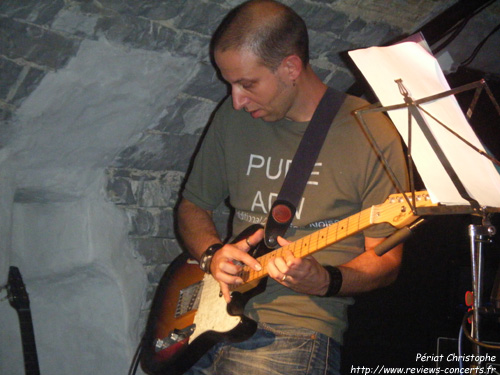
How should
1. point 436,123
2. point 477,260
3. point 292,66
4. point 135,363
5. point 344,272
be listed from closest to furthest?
point 436,123 → point 477,260 → point 344,272 → point 292,66 → point 135,363

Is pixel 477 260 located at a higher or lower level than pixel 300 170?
lower

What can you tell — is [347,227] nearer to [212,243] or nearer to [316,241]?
[316,241]

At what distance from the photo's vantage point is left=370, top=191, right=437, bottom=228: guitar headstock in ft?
4.35

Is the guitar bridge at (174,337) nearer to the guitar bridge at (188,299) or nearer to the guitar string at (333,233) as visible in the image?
the guitar bridge at (188,299)

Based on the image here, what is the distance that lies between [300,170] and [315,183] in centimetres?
7

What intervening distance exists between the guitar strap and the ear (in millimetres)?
130

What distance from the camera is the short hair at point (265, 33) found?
1.84m

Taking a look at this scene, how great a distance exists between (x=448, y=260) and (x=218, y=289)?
4.37 ft

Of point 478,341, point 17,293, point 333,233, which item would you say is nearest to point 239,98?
point 333,233

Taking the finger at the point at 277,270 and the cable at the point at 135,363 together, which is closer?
the finger at the point at 277,270

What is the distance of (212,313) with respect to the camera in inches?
73.3

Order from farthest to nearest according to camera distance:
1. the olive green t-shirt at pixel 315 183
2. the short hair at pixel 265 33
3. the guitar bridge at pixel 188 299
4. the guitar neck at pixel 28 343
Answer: the guitar neck at pixel 28 343, the guitar bridge at pixel 188 299, the short hair at pixel 265 33, the olive green t-shirt at pixel 315 183

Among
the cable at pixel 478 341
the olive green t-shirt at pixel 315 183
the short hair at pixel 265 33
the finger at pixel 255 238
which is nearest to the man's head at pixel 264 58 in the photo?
the short hair at pixel 265 33

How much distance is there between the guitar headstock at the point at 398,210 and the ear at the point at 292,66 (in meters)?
0.64
